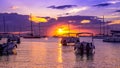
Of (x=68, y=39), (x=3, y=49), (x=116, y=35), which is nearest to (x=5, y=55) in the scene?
(x=3, y=49)

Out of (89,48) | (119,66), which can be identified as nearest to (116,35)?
(89,48)

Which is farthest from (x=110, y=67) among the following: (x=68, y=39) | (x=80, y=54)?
(x=68, y=39)

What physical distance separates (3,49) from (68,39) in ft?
179

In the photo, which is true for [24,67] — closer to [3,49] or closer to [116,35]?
[3,49]

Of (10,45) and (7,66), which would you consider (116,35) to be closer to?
(10,45)

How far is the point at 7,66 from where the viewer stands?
45.2m

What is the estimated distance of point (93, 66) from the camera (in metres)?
46.5

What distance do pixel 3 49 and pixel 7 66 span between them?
71.8 feet

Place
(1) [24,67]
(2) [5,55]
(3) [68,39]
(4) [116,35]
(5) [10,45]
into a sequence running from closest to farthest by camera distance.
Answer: (1) [24,67], (2) [5,55], (5) [10,45], (3) [68,39], (4) [116,35]

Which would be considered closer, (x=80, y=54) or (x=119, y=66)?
(x=119, y=66)

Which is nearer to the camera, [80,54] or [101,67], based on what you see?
[101,67]

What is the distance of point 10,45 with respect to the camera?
71.1 metres

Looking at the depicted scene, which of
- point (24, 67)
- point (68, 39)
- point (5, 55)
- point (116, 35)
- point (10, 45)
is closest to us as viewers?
point (24, 67)

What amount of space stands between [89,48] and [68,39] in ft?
169
